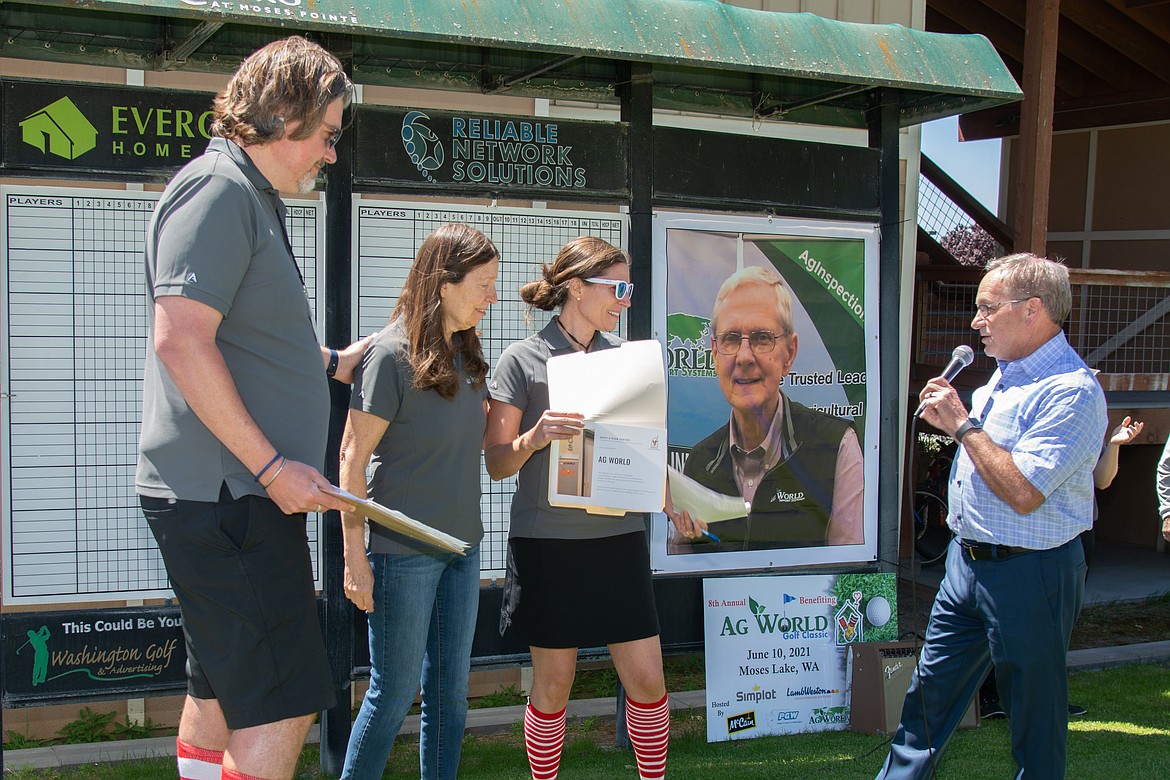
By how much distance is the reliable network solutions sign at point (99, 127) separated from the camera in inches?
136

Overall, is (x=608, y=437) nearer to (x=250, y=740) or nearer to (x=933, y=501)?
(x=250, y=740)

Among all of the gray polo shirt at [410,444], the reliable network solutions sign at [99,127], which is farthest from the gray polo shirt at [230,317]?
the reliable network solutions sign at [99,127]

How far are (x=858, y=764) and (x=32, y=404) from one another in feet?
11.4

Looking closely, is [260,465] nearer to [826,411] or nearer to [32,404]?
[32,404]

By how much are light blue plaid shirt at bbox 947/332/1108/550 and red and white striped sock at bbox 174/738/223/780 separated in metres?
2.39

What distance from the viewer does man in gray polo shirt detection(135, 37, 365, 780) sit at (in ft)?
6.70

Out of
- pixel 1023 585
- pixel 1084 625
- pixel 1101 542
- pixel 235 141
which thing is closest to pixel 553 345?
pixel 235 141

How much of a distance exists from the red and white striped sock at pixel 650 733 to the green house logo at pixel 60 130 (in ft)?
8.85

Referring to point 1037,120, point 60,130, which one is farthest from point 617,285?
point 1037,120

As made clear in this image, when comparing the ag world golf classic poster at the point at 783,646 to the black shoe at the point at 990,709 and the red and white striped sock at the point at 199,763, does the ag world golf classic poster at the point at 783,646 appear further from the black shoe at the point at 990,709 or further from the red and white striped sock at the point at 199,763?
the red and white striped sock at the point at 199,763

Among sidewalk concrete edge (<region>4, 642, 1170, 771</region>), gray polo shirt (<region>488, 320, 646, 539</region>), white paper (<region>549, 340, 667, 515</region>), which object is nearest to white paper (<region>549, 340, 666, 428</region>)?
white paper (<region>549, 340, 667, 515</region>)

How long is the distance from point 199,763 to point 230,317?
1.01m

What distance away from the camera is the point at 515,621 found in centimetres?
346

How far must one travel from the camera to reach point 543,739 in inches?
137
